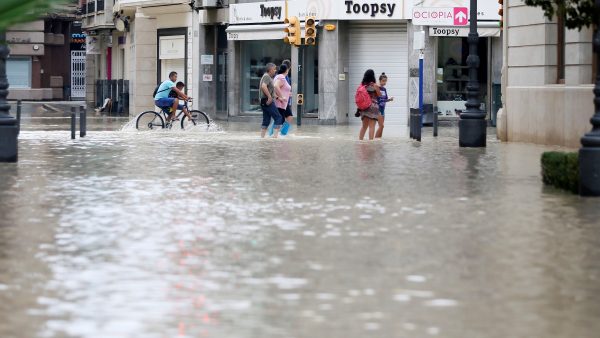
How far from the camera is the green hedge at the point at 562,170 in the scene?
14109mm

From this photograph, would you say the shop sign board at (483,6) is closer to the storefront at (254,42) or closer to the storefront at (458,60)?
the storefront at (458,60)

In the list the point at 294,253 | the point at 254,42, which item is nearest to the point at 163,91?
the point at 254,42

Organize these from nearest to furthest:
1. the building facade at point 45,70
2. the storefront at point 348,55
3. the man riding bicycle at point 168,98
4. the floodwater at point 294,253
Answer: the floodwater at point 294,253 → the man riding bicycle at point 168,98 → the storefront at point 348,55 → the building facade at point 45,70

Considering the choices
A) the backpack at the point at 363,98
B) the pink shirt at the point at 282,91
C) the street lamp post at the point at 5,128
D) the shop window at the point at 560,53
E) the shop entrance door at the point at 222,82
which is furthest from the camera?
the shop entrance door at the point at 222,82

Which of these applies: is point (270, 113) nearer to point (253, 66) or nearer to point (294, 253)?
point (253, 66)

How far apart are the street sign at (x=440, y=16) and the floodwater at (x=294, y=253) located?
1851 centimetres

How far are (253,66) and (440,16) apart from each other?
10.9 m

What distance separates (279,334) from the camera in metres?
5.78

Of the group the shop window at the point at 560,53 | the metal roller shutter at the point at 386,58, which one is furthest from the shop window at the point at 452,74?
the shop window at the point at 560,53

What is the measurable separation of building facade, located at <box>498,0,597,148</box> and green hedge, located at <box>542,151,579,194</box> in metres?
9.48

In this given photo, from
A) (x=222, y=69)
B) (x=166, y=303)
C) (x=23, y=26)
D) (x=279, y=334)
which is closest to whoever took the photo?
(x=23, y=26)

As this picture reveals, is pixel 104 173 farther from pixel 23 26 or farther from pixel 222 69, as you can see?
pixel 222 69

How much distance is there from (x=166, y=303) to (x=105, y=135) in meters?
25.8

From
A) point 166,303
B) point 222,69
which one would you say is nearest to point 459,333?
point 166,303
